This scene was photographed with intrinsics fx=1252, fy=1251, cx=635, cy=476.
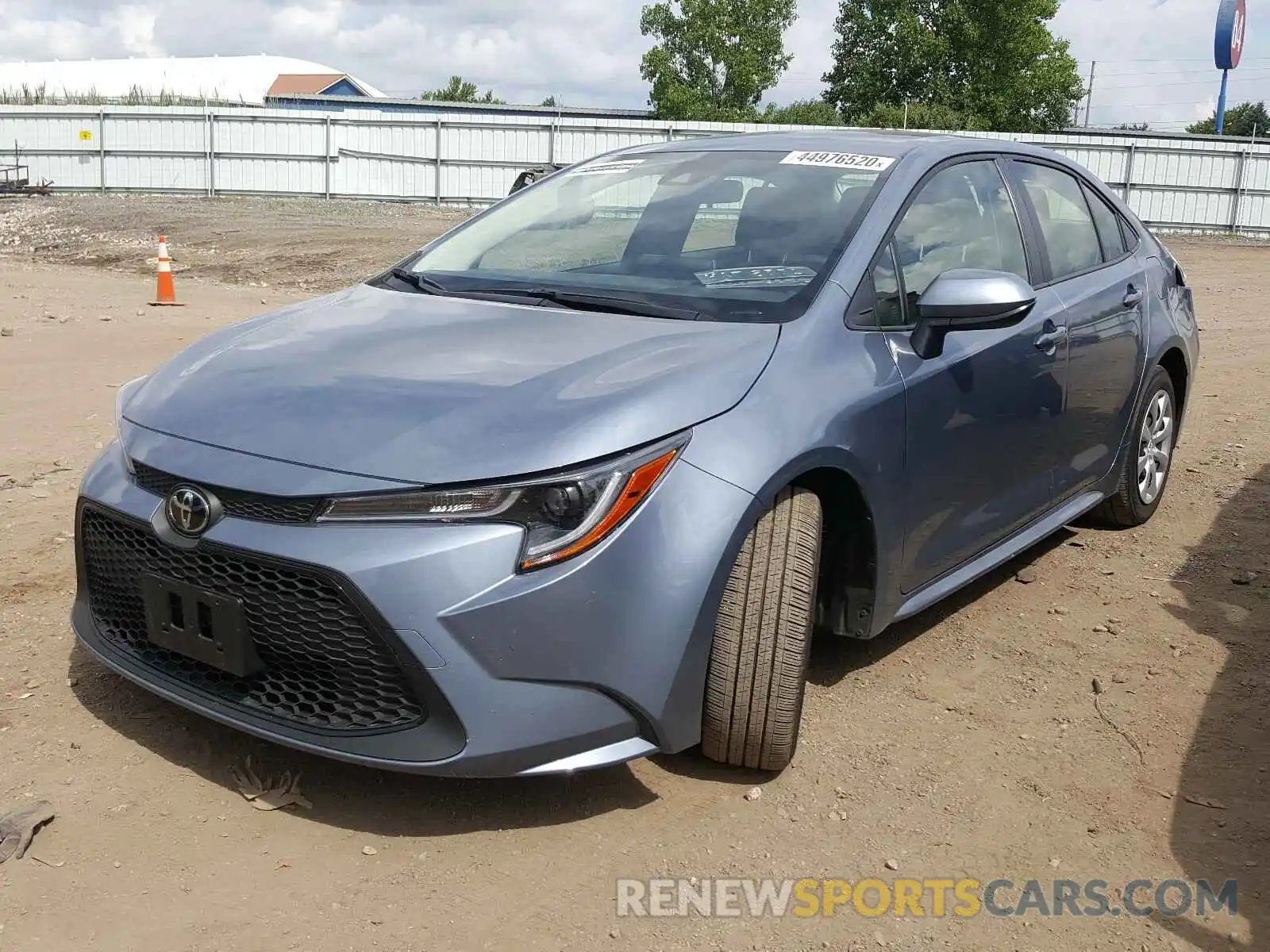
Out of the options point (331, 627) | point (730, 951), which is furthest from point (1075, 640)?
point (331, 627)

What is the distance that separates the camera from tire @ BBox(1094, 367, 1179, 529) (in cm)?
501

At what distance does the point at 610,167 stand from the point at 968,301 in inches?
62.4

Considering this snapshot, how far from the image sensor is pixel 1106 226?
498 centimetres

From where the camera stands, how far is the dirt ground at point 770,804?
2.55 metres

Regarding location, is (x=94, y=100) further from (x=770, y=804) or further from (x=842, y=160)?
(x=770, y=804)

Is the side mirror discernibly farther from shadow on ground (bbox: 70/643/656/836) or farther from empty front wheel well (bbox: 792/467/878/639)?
shadow on ground (bbox: 70/643/656/836)

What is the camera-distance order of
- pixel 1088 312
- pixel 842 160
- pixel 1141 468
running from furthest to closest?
pixel 1141 468
pixel 1088 312
pixel 842 160

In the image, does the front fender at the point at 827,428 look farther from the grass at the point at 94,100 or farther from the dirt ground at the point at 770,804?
the grass at the point at 94,100

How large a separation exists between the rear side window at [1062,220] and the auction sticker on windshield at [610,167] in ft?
4.46

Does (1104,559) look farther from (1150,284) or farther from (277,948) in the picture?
(277,948)

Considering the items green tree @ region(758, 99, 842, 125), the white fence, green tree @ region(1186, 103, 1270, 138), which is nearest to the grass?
the white fence

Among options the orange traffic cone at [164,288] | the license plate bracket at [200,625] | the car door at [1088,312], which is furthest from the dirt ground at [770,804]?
the orange traffic cone at [164,288]

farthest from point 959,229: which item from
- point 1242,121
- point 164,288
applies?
point 1242,121

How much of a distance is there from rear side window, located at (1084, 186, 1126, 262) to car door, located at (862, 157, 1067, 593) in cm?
80
